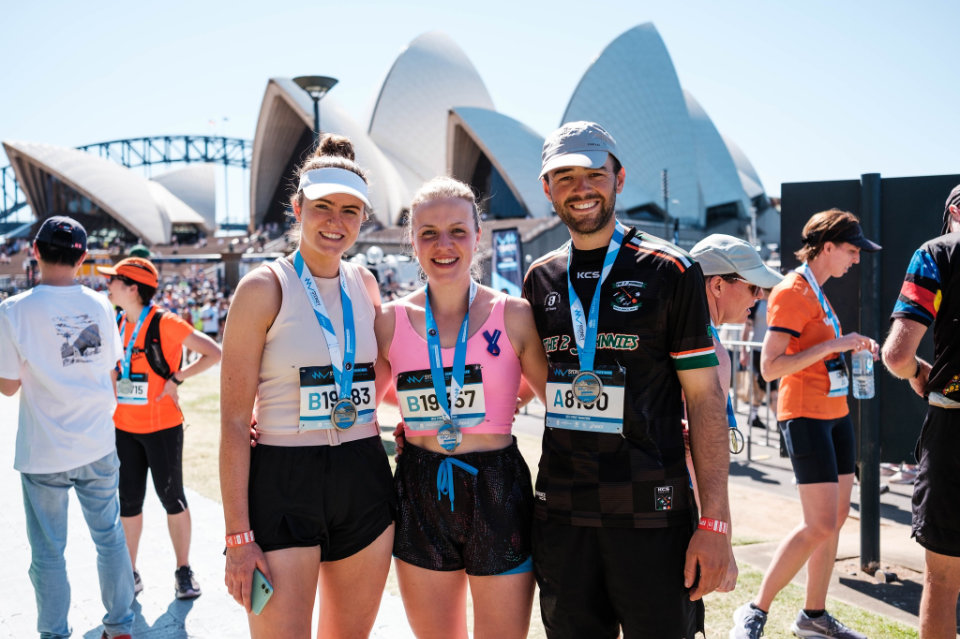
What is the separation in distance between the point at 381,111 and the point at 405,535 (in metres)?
51.1

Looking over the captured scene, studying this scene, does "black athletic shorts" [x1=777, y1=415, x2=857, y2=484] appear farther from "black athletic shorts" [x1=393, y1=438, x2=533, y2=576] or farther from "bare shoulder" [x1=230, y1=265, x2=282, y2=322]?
"bare shoulder" [x1=230, y1=265, x2=282, y2=322]

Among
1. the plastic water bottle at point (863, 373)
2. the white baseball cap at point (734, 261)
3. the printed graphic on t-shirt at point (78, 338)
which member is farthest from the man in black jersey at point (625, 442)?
the printed graphic on t-shirt at point (78, 338)

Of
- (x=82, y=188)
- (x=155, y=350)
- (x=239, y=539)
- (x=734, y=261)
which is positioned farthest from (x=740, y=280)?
(x=82, y=188)

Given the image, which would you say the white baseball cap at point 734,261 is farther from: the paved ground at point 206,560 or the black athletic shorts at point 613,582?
the paved ground at point 206,560

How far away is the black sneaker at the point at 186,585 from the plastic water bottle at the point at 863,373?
148 inches

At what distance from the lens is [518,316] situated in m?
2.28

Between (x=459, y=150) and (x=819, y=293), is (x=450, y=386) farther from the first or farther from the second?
(x=459, y=150)

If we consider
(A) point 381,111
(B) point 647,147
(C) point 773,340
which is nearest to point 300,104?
(A) point 381,111

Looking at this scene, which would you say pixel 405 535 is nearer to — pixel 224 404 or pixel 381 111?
pixel 224 404

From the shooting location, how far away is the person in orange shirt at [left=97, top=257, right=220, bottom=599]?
3789mm

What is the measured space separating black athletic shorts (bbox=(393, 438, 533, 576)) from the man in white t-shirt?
5.71ft

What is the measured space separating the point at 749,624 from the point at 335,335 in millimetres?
2349

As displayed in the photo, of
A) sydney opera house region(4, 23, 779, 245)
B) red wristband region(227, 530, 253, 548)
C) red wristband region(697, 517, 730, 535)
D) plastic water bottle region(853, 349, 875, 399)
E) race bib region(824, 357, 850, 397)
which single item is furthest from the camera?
sydney opera house region(4, 23, 779, 245)

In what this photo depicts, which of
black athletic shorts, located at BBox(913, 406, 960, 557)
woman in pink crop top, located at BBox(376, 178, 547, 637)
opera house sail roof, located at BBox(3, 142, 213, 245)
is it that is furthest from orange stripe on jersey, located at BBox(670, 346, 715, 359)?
opera house sail roof, located at BBox(3, 142, 213, 245)
